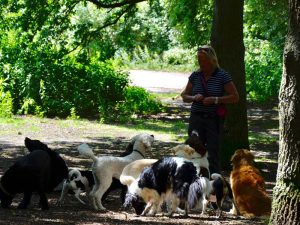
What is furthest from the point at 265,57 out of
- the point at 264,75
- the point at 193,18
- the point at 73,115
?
the point at 73,115

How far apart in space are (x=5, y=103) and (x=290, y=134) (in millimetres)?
15254

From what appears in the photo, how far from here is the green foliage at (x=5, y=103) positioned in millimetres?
20219

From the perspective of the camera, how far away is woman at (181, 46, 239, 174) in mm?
8766

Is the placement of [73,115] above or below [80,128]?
above

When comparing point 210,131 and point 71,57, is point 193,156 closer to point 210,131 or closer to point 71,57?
point 210,131

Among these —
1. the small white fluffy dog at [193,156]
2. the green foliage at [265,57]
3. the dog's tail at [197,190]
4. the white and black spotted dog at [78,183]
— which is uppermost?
the green foliage at [265,57]

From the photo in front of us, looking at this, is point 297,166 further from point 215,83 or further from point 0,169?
point 0,169

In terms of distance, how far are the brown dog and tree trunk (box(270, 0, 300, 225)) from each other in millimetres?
1240

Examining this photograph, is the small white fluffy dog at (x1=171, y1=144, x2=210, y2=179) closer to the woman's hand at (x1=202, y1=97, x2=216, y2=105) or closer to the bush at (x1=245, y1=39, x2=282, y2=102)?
the woman's hand at (x1=202, y1=97, x2=216, y2=105)

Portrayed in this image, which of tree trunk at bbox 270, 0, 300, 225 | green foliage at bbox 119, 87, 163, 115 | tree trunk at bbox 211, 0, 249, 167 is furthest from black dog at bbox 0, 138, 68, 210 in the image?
green foliage at bbox 119, 87, 163, 115

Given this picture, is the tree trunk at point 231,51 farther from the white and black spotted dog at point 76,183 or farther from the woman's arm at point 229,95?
the white and black spotted dog at point 76,183

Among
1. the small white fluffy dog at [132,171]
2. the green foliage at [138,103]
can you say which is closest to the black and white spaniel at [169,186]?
the small white fluffy dog at [132,171]

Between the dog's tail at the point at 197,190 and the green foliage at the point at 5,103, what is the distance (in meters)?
13.3

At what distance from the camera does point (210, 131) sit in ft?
29.0
